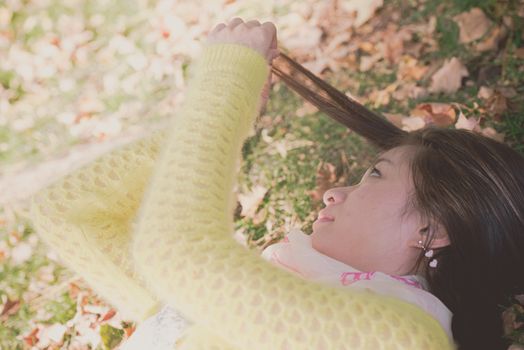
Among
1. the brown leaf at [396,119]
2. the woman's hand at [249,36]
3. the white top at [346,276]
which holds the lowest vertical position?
the white top at [346,276]

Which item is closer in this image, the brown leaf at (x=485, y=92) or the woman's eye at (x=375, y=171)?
the woman's eye at (x=375, y=171)

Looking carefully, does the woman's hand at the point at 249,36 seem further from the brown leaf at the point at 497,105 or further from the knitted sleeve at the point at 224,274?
the brown leaf at the point at 497,105

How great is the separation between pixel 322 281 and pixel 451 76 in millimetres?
1458

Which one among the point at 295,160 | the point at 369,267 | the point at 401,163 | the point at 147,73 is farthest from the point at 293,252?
the point at 147,73

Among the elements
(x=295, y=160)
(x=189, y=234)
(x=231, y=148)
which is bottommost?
(x=295, y=160)

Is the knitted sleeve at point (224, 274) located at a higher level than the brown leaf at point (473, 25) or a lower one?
lower

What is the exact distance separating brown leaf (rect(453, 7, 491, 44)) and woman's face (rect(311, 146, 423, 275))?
1.35 meters

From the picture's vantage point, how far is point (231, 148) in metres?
1.40

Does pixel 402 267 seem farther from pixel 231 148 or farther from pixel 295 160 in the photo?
pixel 295 160

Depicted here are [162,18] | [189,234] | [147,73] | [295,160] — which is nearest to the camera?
[189,234]

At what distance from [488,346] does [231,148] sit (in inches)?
36.5

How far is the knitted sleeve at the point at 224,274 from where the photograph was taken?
3.99 ft

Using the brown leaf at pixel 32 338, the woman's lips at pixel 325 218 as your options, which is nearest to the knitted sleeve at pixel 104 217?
the woman's lips at pixel 325 218

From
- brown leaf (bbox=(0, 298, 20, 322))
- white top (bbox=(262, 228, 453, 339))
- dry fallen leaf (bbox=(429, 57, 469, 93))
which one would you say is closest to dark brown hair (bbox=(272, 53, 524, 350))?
white top (bbox=(262, 228, 453, 339))
